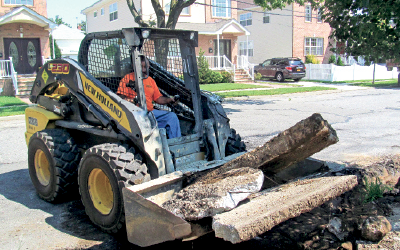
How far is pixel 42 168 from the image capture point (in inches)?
218

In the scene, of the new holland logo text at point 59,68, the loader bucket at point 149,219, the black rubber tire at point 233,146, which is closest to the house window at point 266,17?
the black rubber tire at point 233,146

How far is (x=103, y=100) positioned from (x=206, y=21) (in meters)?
26.6

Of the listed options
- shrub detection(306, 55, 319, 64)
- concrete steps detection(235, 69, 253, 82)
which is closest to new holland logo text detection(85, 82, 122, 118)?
concrete steps detection(235, 69, 253, 82)

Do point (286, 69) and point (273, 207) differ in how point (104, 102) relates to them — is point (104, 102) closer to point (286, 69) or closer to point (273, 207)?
point (273, 207)

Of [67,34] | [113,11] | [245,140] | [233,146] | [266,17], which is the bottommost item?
[245,140]

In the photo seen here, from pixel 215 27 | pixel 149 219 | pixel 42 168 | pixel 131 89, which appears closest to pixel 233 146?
pixel 131 89

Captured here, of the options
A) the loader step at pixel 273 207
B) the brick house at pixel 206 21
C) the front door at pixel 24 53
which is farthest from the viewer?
the brick house at pixel 206 21

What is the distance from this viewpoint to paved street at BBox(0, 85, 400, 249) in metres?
4.29

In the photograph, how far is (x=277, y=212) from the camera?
2994 millimetres

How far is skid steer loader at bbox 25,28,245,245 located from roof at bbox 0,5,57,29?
17052 millimetres

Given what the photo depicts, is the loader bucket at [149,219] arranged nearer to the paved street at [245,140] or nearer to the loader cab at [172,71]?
the paved street at [245,140]

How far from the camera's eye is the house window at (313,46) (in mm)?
34125

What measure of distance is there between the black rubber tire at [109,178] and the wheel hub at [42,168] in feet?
4.13

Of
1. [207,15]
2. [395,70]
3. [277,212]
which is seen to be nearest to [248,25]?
[207,15]
